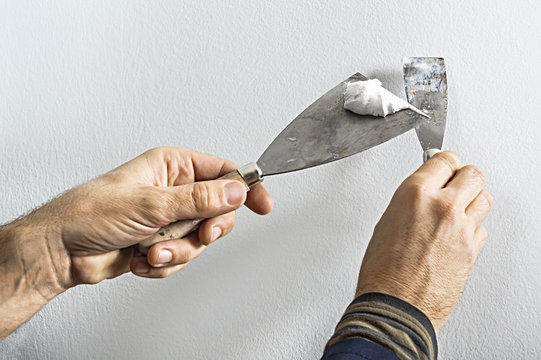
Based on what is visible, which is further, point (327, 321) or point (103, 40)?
point (103, 40)

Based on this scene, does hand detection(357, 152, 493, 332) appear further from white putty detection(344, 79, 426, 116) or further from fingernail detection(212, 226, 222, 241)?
fingernail detection(212, 226, 222, 241)

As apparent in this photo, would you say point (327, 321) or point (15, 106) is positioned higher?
point (15, 106)

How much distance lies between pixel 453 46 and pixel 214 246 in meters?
0.66

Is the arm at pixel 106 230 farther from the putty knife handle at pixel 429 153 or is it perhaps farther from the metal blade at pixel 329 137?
the putty knife handle at pixel 429 153

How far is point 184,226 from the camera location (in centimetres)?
74

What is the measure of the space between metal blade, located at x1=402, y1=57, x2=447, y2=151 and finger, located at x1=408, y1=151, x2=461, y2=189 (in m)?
0.07

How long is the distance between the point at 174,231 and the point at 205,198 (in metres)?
0.09

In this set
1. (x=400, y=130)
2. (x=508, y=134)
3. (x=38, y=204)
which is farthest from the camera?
(x=38, y=204)

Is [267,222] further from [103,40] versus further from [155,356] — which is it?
[103,40]

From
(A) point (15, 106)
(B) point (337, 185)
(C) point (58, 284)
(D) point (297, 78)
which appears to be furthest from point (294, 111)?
(A) point (15, 106)

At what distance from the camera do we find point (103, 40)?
1.11m

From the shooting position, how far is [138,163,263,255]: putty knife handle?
73cm

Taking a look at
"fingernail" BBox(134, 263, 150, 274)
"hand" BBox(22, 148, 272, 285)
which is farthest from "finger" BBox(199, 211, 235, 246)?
"fingernail" BBox(134, 263, 150, 274)

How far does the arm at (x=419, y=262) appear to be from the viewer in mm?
637
